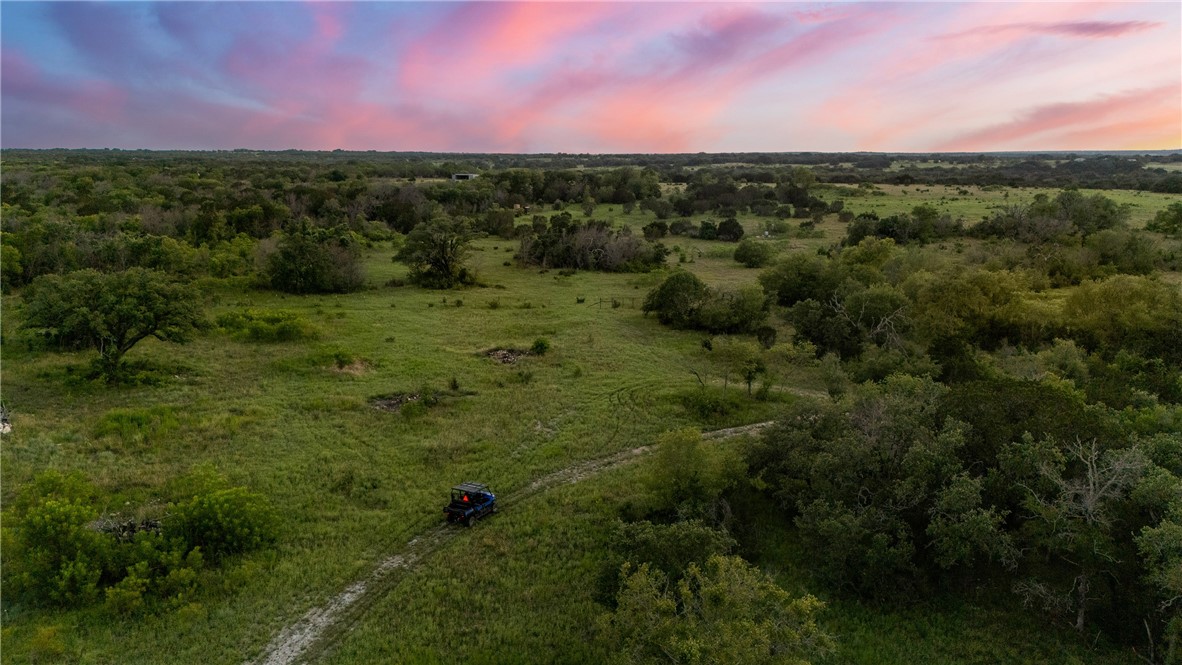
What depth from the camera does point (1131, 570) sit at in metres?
12.9

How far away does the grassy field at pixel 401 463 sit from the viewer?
1318 cm

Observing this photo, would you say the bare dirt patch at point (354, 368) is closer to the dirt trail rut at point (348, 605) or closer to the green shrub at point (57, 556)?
the dirt trail rut at point (348, 605)

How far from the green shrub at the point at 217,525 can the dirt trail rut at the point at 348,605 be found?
3.11m

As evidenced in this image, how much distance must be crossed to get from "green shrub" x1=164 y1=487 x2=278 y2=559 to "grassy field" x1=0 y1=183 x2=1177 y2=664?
1.74 ft

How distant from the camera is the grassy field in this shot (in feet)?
43.2

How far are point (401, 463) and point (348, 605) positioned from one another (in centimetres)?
646

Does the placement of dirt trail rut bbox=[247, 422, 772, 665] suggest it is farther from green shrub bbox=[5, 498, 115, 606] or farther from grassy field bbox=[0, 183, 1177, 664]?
green shrub bbox=[5, 498, 115, 606]

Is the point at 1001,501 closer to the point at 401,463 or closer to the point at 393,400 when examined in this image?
the point at 401,463

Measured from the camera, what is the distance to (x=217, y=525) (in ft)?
50.7

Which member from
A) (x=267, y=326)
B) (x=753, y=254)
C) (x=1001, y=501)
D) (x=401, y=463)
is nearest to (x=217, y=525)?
(x=401, y=463)

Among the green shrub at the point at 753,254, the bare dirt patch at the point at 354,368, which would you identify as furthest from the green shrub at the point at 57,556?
the green shrub at the point at 753,254

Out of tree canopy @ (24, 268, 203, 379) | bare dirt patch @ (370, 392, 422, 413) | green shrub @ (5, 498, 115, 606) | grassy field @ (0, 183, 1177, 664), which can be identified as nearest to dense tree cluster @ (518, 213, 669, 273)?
grassy field @ (0, 183, 1177, 664)

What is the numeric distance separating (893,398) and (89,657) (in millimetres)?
19584

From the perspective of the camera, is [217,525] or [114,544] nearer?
[114,544]
